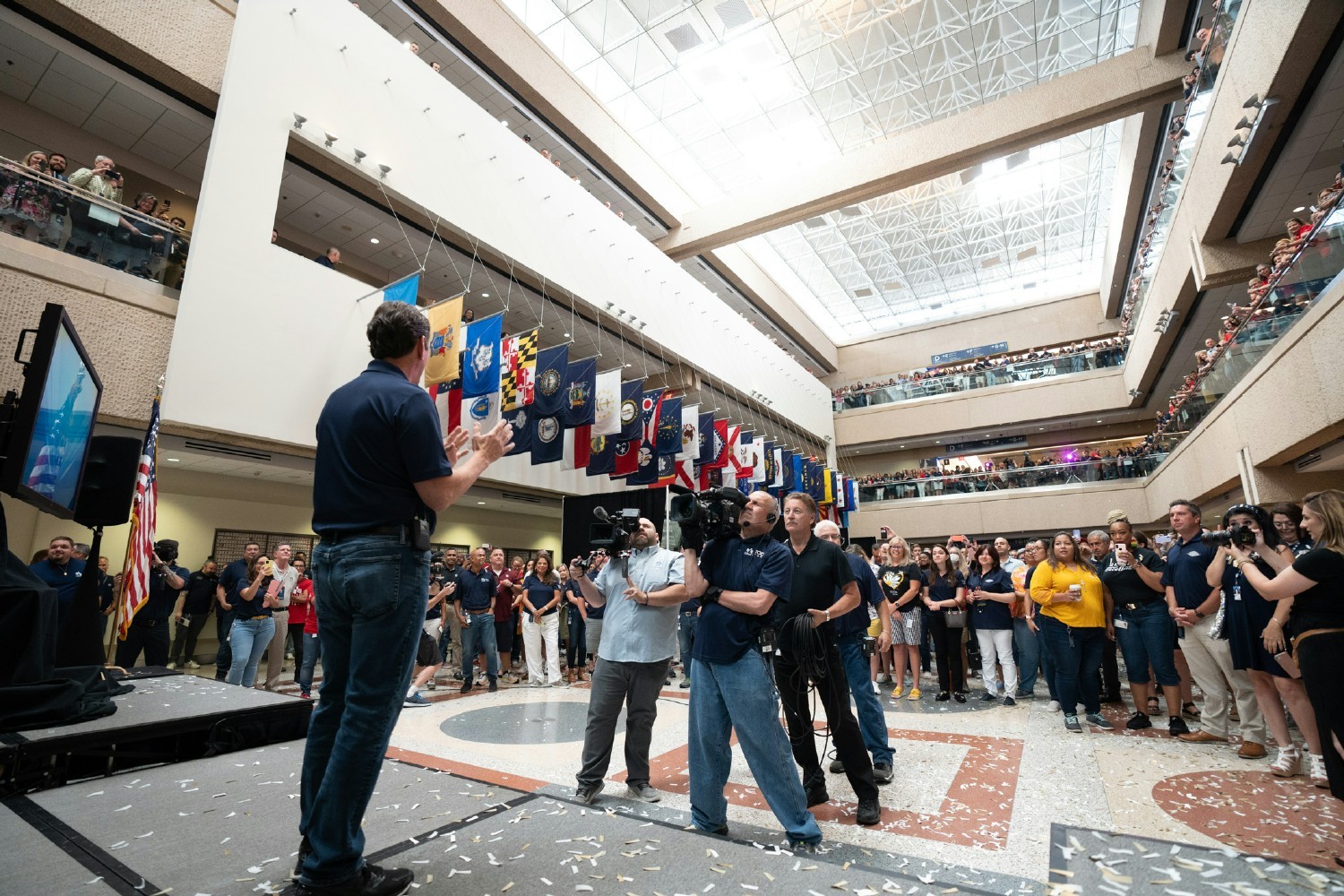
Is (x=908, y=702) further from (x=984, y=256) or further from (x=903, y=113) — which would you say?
(x=984, y=256)

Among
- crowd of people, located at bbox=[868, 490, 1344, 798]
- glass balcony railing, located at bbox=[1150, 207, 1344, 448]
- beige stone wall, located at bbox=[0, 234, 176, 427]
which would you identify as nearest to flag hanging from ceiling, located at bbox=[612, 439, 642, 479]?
crowd of people, located at bbox=[868, 490, 1344, 798]

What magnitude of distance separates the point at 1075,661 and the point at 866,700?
2.64 metres

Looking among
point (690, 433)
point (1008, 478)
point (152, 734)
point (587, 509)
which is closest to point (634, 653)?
point (152, 734)

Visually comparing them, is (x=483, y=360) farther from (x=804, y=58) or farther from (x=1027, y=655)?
(x=804, y=58)

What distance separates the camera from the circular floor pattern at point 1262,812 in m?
2.63

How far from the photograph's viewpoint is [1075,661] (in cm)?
534

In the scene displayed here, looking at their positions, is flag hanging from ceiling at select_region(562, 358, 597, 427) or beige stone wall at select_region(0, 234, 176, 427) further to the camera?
flag hanging from ceiling at select_region(562, 358, 597, 427)

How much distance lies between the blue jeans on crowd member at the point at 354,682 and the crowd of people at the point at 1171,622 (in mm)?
3630

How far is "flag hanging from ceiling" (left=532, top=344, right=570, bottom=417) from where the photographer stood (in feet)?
28.9

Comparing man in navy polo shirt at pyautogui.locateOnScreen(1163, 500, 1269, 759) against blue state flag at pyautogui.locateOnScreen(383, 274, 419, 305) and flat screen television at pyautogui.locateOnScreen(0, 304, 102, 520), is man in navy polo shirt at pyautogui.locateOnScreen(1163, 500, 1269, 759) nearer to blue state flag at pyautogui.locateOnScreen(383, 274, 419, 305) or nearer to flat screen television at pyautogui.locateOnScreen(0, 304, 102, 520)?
flat screen television at pyautogui.locateOnScreen(0, 304, 102, 520)

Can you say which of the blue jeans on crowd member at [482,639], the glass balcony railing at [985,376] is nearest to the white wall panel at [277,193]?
the blue jeans on crowd member at [482,639]

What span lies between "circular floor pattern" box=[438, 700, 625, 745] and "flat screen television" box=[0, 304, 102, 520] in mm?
3093

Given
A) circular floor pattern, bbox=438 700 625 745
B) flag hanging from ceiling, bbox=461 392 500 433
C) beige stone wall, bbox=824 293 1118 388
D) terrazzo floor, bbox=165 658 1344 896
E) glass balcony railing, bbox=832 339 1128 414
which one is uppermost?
beige stone wall, bbox=824 293 1118 388

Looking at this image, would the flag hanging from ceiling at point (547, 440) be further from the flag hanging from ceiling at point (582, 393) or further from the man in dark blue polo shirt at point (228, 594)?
the man in dark blue polo shirt at point (228, 594)
